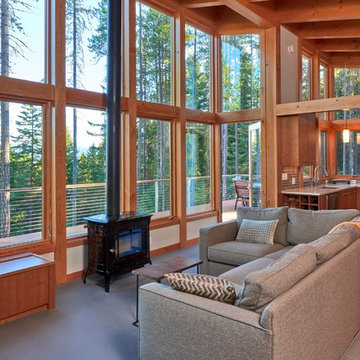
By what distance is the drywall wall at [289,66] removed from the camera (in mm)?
6207

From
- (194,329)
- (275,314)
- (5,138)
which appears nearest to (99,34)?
(5,138)

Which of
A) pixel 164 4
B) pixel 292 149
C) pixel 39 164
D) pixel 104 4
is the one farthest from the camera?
pixel 292 149

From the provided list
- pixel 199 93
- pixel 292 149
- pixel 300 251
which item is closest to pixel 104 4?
pixel 199 93

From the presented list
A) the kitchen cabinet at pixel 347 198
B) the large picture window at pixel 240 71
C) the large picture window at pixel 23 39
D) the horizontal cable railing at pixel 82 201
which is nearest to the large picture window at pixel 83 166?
the horizontal cable railing at pixel 82 201

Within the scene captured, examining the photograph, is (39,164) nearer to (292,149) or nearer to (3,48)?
(3,48)

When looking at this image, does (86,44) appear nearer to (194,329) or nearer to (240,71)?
(240,71)

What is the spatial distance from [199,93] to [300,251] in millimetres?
4579

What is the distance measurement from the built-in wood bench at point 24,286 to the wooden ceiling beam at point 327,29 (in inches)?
232

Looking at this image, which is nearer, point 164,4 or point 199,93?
point 164,4

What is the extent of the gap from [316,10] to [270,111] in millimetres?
1685

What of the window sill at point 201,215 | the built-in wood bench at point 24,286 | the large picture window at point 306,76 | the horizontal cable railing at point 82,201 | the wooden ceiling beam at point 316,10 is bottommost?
the built-in wood bench at point 24,286

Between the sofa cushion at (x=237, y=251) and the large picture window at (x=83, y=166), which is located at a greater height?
the large picture window at (x=83, y=166)

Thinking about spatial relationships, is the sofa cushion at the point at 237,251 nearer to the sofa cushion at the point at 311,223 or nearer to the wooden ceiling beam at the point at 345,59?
the sofa cushion at the point at 311,223

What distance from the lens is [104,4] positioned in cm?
465
